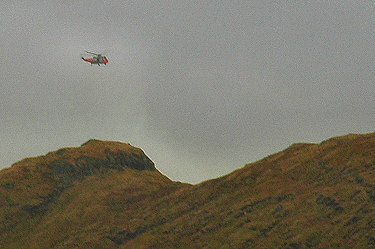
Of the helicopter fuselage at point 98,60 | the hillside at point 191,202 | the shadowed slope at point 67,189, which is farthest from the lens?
the helicopter fuselage at point 98,60

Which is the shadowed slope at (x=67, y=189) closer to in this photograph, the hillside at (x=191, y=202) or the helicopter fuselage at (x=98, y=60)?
the hillside at (x=191, y=202)

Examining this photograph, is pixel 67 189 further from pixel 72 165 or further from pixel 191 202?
pixel 191 202

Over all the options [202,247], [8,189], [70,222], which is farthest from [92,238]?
[8,189]

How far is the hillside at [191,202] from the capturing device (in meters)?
51.9

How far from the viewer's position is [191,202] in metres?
73.0

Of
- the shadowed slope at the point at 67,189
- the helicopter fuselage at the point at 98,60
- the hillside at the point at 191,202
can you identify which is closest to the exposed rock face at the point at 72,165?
the shadowed slope at the point at 67,189

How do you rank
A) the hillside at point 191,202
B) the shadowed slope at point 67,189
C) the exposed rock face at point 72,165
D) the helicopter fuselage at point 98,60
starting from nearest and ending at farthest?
the hillside at point 191,202 → the shadowed slope at point 67,189 → the exposed rock face at point 72,165 → the helicopter fuselage at point 98,60

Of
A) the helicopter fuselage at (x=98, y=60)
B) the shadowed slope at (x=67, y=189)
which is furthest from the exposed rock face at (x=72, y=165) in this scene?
the helicopter fuselage at (x=98, y=60)

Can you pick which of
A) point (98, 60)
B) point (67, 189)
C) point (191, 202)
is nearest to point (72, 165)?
point (67, 189)

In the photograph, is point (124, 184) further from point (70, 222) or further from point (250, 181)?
point (250, 181)

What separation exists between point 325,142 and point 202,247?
1137 inches

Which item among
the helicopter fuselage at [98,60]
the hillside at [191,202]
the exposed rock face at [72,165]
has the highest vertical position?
the helicopter fuselage at [98,60]

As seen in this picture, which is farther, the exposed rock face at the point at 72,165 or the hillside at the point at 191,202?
the exposed rock face at the point at 72,165

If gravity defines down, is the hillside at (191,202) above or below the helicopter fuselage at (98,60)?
below
